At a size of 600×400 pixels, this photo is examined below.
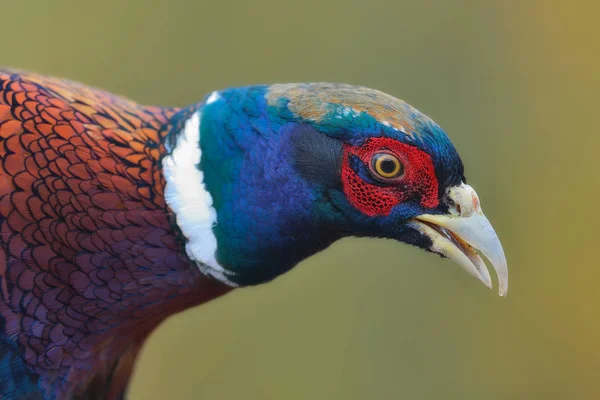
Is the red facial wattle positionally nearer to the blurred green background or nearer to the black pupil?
the black pupil

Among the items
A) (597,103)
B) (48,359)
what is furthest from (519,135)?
(48,359)

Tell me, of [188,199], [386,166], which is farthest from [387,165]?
[188,199]

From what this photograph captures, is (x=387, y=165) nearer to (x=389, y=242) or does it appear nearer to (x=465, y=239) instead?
(x=465, y=239)

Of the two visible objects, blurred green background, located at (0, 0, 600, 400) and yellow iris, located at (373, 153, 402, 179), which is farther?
blurred green background, located at (0, 0, 600, 400)

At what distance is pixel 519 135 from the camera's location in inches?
151

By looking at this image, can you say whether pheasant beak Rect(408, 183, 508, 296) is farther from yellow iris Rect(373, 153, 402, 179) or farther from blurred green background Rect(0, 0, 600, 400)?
blurred green background Rect(0, 0, 600, 400)

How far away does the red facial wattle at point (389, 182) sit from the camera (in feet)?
5.06

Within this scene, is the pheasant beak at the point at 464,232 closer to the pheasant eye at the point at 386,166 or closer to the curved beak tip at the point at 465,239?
the curved beak tip at the point at 465,239

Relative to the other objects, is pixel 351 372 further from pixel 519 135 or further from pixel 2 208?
pixel 2 208

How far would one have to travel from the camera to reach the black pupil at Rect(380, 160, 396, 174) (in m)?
1.55

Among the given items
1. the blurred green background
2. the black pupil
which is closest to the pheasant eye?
the black pupil

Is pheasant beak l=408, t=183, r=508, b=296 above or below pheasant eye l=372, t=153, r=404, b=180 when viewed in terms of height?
below

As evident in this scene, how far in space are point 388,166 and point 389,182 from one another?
4 centimetres

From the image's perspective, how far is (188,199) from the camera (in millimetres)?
1692
